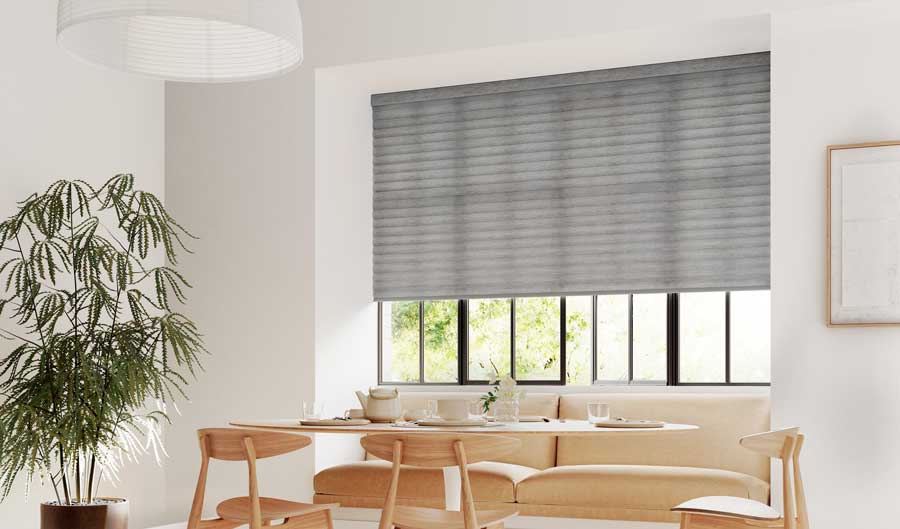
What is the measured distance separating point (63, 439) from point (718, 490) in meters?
2.98

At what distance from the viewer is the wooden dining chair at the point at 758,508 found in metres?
3.52

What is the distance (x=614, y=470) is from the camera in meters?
4.73

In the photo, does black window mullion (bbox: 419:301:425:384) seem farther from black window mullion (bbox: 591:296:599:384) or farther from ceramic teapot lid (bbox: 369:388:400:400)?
ceramic teapot lid (bbox: 369:388:400:400)

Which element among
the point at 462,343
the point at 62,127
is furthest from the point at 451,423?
the point at 62,127

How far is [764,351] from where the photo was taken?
17.6 ft

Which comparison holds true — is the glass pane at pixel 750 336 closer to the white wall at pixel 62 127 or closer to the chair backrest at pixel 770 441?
the chair backrest at pixel 770 441

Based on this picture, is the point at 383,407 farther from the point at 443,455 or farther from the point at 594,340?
the point at 594,340

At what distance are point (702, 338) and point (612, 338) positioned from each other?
1.72ft

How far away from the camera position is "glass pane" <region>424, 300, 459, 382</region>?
19.9ft

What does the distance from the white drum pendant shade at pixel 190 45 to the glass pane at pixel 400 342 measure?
3.36 metres

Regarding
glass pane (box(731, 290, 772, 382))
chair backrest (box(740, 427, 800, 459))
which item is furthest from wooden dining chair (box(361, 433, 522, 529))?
glass pane (box(731, 290, 772, 382))

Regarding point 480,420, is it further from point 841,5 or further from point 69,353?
point 841,5

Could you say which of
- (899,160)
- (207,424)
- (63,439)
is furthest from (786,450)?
(207,424)

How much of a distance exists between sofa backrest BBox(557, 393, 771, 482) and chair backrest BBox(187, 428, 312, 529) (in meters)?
1.96
